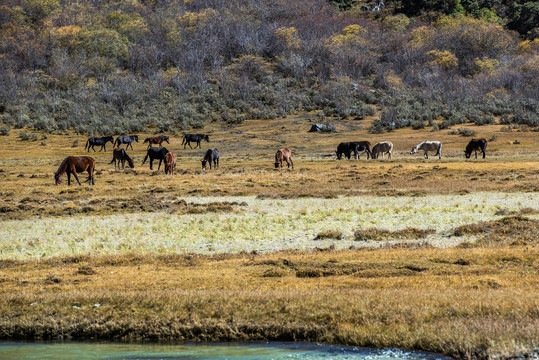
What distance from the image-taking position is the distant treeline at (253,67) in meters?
90.8

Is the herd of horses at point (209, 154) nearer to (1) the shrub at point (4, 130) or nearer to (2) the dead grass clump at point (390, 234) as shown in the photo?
(1) the shrub at point (4, 130)

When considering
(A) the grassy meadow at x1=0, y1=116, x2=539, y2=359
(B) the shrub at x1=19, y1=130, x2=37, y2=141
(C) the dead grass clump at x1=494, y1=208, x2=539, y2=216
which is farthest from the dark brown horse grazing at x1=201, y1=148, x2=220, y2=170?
(B) the shrub at x1=19, y1=130, x2=37, y2=141

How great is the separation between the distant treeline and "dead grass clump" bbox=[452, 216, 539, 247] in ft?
194

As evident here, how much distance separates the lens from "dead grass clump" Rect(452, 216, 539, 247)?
54.4 ft

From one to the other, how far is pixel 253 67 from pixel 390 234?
10004 centimetres

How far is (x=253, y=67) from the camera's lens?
4532 inches

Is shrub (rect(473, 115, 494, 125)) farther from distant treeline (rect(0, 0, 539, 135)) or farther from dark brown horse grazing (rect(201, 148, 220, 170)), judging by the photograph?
dark brown horse grazing (rect(201, 148, 220, 170))

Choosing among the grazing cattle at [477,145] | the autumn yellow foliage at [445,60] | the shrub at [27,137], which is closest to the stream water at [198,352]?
the grazing cattle at [477,145]

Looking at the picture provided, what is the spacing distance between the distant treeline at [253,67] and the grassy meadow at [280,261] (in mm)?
51370

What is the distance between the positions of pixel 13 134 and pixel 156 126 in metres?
21.0

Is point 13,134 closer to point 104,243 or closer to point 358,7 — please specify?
point 104,243

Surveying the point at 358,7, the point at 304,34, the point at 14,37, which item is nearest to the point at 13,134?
the point at 14,37

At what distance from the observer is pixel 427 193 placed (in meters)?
30.3

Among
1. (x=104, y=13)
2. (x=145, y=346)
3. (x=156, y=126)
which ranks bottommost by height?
(x=145, y=346)
